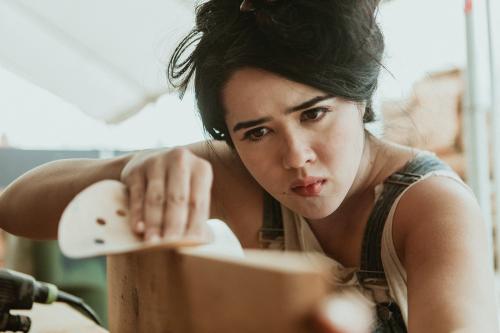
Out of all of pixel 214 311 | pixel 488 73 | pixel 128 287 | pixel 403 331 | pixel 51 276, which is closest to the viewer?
pixel 214 311

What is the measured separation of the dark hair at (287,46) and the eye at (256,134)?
43 mm

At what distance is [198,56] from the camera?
1.50 ft

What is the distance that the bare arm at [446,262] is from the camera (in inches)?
14.2

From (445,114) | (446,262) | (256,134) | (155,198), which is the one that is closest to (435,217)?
(446,262)

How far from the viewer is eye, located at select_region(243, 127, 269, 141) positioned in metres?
0.37

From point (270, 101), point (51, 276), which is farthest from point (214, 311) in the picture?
point (51, 276)

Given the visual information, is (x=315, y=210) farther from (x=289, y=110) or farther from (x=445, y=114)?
(x=445, y=114)

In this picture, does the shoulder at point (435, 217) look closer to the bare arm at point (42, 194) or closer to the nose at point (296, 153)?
the nose at point (296, 153)

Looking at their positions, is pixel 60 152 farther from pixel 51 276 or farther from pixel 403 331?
pixel 403 331

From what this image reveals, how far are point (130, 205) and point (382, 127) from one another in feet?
1.18

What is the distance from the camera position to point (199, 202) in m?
0.24

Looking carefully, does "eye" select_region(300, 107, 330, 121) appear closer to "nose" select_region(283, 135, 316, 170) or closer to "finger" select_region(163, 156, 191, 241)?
"nose" select_region(283, 135, 316, 170)

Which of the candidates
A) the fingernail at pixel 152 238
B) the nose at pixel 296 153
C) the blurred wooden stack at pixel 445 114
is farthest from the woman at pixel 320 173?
the blurred wooden stack at pixel 445 114

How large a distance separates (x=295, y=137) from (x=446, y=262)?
13 centimetres
